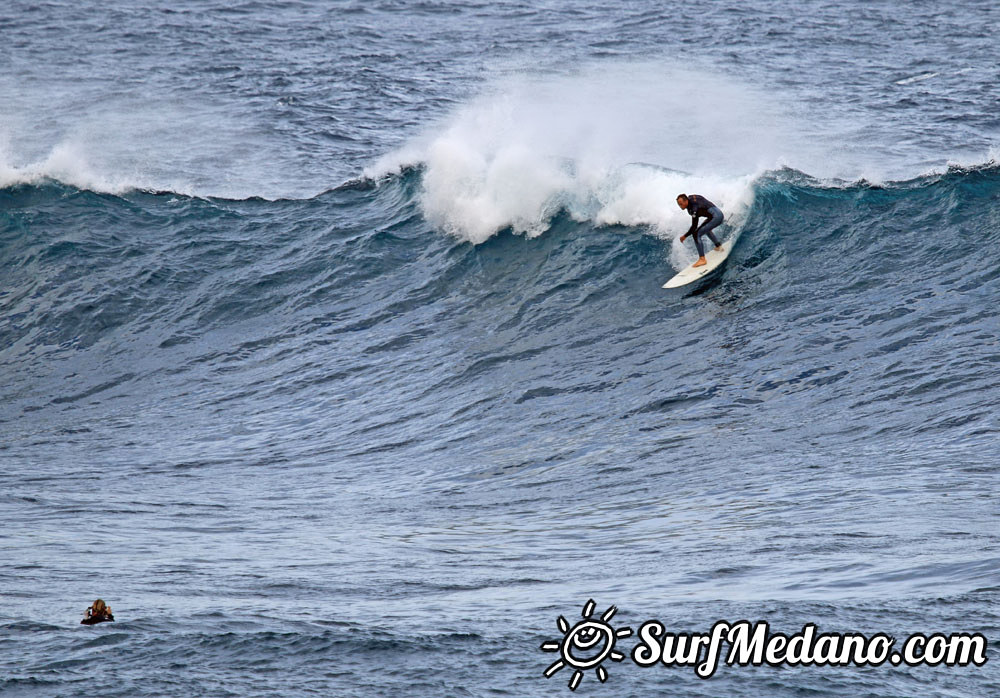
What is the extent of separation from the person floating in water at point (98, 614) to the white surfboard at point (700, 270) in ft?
34.8

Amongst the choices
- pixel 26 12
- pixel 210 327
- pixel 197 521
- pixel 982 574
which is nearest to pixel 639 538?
pixel 982 574

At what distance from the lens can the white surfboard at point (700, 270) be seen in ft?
54.6

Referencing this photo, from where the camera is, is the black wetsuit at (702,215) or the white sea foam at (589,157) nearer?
the black wetsuit at (702,215)

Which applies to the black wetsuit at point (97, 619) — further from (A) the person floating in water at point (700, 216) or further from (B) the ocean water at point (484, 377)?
(A) the person floating in water at point (700, 216)

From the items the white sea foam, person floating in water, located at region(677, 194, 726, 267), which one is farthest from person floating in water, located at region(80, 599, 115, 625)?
the white sea foam

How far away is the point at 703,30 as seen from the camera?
119 ft

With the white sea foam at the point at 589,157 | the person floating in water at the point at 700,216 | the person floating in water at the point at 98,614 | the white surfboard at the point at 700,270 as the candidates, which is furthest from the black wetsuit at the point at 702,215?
the person floating in water at the point at 98,614

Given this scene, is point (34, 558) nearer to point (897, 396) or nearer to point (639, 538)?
point (639, 538)

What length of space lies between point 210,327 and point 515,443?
6.69 m

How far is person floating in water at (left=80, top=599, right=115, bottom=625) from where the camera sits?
7.50m

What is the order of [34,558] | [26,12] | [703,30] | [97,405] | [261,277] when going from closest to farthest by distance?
[34,558]
[97,405]
[261,277]
[703,30]
[26,12]

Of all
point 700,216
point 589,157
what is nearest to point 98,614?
point 700,216

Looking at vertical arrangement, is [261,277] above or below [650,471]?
above

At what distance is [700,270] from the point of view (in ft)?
55.1
